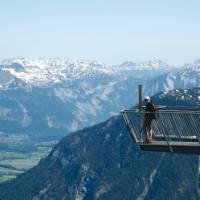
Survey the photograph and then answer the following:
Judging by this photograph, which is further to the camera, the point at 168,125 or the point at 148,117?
the point at 148,117

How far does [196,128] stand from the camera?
1031 inches

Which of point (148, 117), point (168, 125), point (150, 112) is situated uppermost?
point (150, 112)

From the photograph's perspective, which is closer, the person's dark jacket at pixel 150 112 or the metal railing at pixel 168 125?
the metal railing at pixel 168 125

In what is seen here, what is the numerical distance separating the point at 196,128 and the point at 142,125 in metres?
3.78

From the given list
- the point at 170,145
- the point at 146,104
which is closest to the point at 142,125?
the point at 146,104

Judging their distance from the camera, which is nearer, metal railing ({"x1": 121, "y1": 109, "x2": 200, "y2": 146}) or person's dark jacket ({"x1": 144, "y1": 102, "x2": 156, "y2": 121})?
metal railing ({"x1": 121, "y1": 109, "x2": 200, "y2": 146})

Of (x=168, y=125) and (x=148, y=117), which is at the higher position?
(x=148, y=117)

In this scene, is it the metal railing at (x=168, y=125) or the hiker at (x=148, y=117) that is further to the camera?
the hiker at (x=148, y=117)

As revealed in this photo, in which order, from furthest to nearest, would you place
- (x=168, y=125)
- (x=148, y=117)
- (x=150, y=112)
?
(x=148, y=117), (x=150, y=112), (x=168, y=125)

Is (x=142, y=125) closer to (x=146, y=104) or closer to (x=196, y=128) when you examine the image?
(x=146, y=104)

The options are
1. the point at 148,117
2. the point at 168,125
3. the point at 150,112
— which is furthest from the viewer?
the point at 148,117

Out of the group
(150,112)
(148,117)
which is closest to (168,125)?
(150,112)

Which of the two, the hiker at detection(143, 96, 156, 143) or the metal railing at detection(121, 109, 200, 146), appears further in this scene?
the hiker at detection(143, 96, 156, 143)

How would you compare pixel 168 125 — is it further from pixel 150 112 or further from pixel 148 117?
pixel 148 117
